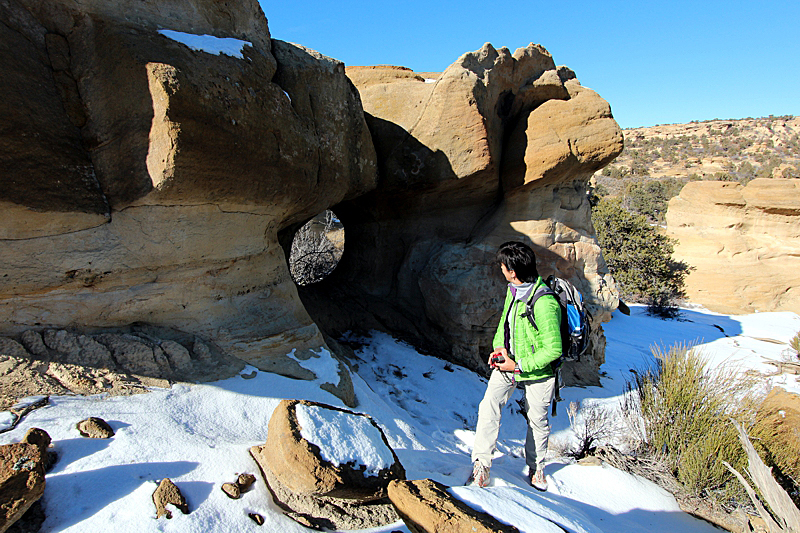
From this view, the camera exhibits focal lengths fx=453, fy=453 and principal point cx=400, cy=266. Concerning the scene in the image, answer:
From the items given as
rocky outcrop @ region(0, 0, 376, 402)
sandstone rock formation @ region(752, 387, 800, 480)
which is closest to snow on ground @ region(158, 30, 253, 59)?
rocky outcrop @ region(0, 0, 376, 402)

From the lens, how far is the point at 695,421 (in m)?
2.99

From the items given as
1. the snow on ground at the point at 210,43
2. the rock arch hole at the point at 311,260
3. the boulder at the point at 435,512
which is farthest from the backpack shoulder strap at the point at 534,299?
the rock arch hole at the point at 311,260

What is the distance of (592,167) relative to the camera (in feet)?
16.0

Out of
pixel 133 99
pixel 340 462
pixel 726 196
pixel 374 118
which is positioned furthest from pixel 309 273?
pixel 726 196

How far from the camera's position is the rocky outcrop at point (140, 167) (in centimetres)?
230

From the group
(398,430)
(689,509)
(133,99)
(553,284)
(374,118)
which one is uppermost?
(374,118)

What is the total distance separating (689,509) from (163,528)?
2822 millimetres

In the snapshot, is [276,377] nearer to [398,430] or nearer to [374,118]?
[398,430]

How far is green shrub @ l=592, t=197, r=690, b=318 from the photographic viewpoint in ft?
36.4

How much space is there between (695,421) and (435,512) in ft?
7.52

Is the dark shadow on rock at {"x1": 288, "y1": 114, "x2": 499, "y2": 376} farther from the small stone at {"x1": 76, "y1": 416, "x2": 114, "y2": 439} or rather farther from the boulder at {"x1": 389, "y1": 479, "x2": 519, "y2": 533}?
the boulder at {"x1": 389, "y1": 479, "x2": 519, "y2": 533}

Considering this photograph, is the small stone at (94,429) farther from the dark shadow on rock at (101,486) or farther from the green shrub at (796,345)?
the green shrub at (796,345)

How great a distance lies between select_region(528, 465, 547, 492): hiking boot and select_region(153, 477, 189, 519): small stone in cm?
189

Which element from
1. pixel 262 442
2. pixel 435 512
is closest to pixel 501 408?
pixel 435 512
